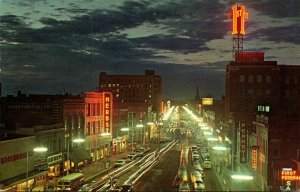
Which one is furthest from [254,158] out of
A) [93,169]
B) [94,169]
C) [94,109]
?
[94,109]

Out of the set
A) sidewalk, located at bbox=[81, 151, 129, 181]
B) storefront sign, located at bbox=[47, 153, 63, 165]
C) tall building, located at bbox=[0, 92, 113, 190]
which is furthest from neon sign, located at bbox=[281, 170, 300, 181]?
storefront sign, located at bbox=[47, 153, 63, 165]

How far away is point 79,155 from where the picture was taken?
68.3 meters

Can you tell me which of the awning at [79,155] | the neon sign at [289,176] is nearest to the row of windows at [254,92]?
the awning at [79,155]

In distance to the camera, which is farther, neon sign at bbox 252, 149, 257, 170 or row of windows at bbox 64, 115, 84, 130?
row of windows at bbox 64, 115, 84, 130

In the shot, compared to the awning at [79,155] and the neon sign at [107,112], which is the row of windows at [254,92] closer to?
the neon sign at [107,112]

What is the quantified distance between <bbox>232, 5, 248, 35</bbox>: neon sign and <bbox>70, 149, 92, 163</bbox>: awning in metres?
45.4

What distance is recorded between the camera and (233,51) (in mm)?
101562

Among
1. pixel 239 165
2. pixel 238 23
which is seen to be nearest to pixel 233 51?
pixel 238 23

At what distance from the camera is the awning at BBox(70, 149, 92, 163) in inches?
2584

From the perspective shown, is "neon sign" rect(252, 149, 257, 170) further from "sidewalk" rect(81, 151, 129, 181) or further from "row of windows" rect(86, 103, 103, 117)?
"row of windows" rect(86, 103, 103, 117)

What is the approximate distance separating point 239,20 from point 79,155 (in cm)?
4984

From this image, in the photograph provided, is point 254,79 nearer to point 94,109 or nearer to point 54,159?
point 94,109

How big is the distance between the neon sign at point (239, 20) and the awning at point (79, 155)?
149 ft

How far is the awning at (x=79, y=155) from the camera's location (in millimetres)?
65625
